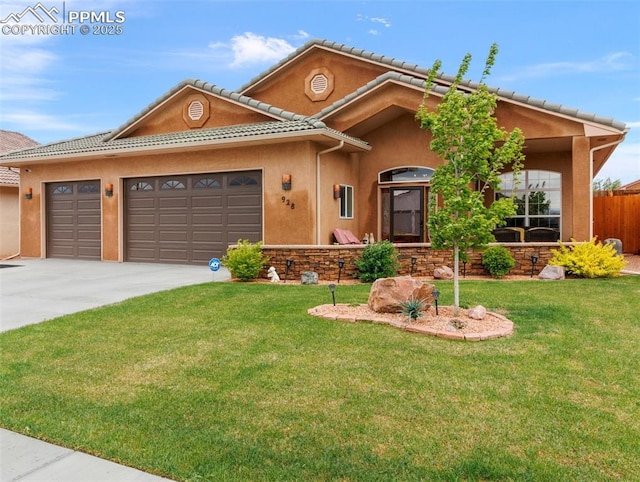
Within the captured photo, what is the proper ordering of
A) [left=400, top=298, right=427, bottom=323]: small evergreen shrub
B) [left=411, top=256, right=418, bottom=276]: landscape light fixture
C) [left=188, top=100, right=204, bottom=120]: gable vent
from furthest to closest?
[left=188, top=100, right=204, bottom=120]: gable vent < [left=411, top=256, right=418, bottom=276]: landscape light fixture < [left=400, top=298, right=427, bottom=323]: small evergreen shrub

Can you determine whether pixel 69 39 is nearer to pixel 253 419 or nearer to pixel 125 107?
pixel 125 107

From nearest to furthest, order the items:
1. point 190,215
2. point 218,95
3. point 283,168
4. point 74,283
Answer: point 74,283 < point 283,168 < point 190,215 < point 218,95

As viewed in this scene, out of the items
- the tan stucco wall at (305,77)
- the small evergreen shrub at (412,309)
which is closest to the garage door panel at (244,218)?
the tan stucco wall at (305,77)

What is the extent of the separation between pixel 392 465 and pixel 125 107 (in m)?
20.3

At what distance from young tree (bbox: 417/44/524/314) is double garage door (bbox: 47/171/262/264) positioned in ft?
24.3

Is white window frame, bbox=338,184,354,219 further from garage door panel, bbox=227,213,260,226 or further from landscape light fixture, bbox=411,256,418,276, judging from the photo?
landscape light fixture, bbox=411,256,418,276

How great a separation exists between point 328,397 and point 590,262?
884cm

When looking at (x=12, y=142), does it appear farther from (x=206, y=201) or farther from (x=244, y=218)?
(x=244, y=218)

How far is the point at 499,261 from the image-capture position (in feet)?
35.2

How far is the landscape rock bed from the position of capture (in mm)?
5703

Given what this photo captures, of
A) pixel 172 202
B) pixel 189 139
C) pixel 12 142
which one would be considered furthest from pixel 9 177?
pixel 189 139

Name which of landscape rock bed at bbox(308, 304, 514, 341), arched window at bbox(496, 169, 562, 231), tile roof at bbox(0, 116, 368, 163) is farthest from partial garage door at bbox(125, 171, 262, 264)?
arched window at bbox(496, 169, 562, 231)

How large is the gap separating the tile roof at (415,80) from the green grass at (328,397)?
6.39 m

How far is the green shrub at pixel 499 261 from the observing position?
10.8 m
